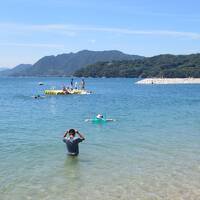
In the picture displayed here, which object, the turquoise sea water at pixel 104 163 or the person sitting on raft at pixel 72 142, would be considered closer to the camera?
the turquoise sea water at pixel 104 163

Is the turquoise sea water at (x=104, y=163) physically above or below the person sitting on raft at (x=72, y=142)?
below

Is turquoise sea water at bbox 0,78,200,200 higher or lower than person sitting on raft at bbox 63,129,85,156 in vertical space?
lower

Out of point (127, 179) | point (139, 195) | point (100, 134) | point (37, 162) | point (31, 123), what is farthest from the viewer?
point (31, 123)

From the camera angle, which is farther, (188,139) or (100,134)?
→ (100,134)

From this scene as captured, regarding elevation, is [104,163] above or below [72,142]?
below

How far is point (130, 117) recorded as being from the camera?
42.2 meters

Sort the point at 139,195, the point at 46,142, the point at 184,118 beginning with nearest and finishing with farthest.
→ the point at 139,195, the point at 46,142, the point at 184,118

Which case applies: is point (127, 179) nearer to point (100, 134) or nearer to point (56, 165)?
point (56, 165)

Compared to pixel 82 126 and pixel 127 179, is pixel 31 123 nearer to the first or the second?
pixel 82 126

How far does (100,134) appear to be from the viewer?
30.3 m

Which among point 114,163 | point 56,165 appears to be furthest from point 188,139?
point 56,165

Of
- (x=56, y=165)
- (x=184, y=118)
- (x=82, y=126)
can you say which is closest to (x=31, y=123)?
(x=82, y=126)

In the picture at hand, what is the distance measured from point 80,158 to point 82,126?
12.6 metres

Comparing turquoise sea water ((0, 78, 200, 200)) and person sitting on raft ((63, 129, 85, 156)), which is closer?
turquoise sea water ((0, 78, 200, 200))
